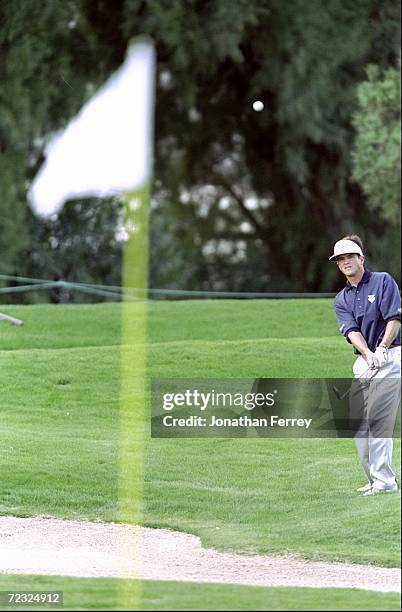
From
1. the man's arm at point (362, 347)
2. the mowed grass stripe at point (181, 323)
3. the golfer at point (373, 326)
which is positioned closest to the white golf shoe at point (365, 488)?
the golfer at point (373, 326)

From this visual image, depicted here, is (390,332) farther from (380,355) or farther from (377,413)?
(377,413)

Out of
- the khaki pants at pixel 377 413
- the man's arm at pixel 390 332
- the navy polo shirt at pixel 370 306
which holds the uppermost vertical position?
the navy polo shirt at pixel 370 306

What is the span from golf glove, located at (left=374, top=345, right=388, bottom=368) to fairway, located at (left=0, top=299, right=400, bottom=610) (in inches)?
16.8

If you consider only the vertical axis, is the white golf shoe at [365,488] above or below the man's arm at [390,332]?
below

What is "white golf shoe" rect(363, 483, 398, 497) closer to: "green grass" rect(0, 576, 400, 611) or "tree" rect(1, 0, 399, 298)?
"green grass" rect(0, 576, 400, 611)

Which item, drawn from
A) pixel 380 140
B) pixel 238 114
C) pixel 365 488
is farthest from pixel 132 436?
pixel 238 114

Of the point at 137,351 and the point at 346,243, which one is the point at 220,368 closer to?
the point at 137,351

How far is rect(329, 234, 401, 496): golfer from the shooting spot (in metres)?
2.67

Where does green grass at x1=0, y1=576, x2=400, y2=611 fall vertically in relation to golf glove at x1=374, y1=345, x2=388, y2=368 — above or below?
below

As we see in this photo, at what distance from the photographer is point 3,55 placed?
24.0 feet

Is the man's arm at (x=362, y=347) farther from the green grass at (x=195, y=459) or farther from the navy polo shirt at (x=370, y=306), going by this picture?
the green grass at (x=195, y=459)

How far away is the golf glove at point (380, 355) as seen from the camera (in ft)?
8.73

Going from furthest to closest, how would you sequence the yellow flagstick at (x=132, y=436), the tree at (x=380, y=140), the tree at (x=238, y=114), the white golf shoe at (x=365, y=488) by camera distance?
1. the tree at (x=238, y=114)
2. the tree at (x=380, y=140)
3. the white golf shoe at (x=365, y=488)
4. the yellow flagstick at (x=132, y=436)

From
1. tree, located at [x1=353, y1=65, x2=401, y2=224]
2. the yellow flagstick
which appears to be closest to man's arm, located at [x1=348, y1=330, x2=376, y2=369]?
the yellow flagstick
